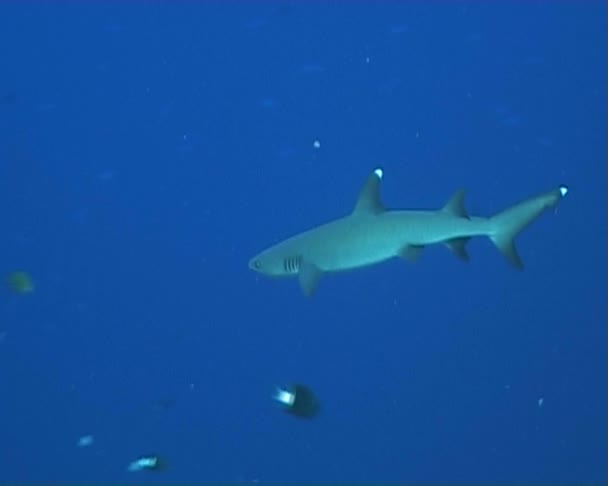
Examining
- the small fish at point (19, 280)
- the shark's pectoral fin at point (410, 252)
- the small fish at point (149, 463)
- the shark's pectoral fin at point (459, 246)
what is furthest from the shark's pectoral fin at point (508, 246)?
the small fish at point (19, 280)

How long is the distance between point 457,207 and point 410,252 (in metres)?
0.44

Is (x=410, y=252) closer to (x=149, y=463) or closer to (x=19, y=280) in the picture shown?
(x=149, y=463)

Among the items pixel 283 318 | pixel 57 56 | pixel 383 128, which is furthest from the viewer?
pixel 283 318

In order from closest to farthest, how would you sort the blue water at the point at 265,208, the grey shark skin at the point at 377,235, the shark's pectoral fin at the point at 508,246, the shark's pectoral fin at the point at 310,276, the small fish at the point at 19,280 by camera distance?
the grey shark skin at the point at 377,235
the shark's pectoral fin at the point at 310,276
the shark's pectoral fin at the point at 508,246
the small fish at the point at 19,280
the blue water at the point at 265,208

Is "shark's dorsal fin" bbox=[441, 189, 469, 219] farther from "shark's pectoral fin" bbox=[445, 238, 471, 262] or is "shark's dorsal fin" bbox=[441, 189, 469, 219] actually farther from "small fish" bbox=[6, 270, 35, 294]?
"small fish" bbox=[6, 270, 35, 294]

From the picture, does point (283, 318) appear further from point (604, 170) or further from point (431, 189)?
point (604, 170)

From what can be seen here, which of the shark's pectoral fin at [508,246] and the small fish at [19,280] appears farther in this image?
the small fish at [19,280]

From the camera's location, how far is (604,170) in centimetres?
1900

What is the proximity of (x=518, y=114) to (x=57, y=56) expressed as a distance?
8.43 meters

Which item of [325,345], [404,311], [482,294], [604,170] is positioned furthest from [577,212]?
[325,345]

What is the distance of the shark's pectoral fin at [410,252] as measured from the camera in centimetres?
570

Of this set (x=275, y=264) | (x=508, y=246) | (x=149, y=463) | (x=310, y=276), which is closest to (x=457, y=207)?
(x=508, y=246)

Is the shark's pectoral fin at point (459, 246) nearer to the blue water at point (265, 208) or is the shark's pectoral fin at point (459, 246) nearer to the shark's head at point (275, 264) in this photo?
the shark's head at point (275, 264)

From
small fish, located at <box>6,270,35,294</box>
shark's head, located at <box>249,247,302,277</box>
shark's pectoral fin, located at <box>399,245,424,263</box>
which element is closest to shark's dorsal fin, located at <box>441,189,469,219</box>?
shark's pectoral fin, located at <box>399,245,424,263</box>
